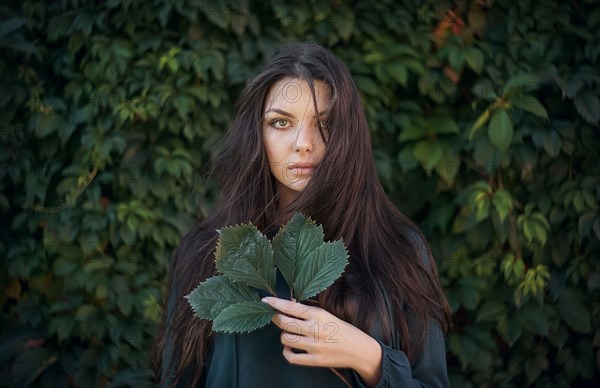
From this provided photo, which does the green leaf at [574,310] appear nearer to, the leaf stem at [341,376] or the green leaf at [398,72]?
the green leaf at [398,72]

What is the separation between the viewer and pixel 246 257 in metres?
1.37

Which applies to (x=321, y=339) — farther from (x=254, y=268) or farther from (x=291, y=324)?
(x=254, y=268)

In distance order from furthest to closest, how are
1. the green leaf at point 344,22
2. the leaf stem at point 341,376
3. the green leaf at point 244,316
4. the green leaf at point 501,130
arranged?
1. the green leaf at point 344,22
2. the green leaf at point 501,130
3. the leaf stem at point 341,376
4. the green leaf at point 244,316

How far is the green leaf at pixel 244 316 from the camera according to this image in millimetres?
1306

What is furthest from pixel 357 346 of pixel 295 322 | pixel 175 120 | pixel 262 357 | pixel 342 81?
pixel 175 120

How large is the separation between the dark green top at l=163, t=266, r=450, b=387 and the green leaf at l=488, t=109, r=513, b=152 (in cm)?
88

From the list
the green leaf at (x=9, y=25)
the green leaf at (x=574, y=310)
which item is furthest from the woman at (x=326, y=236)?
the green leaf at (x=9, y=25)

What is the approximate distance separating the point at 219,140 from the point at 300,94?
34.0 inches

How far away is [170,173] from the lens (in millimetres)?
2375

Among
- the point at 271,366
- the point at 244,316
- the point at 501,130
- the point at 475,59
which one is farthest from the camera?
the point at 475,59

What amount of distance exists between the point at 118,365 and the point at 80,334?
0.17 m

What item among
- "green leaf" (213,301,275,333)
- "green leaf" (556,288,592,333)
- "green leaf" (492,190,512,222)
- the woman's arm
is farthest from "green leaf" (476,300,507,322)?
"green leaf" (213,301,275,333)

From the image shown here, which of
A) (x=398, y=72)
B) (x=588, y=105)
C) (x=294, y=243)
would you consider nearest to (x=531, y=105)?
(x=588, y=105)

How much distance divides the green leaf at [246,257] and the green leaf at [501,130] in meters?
1.19
